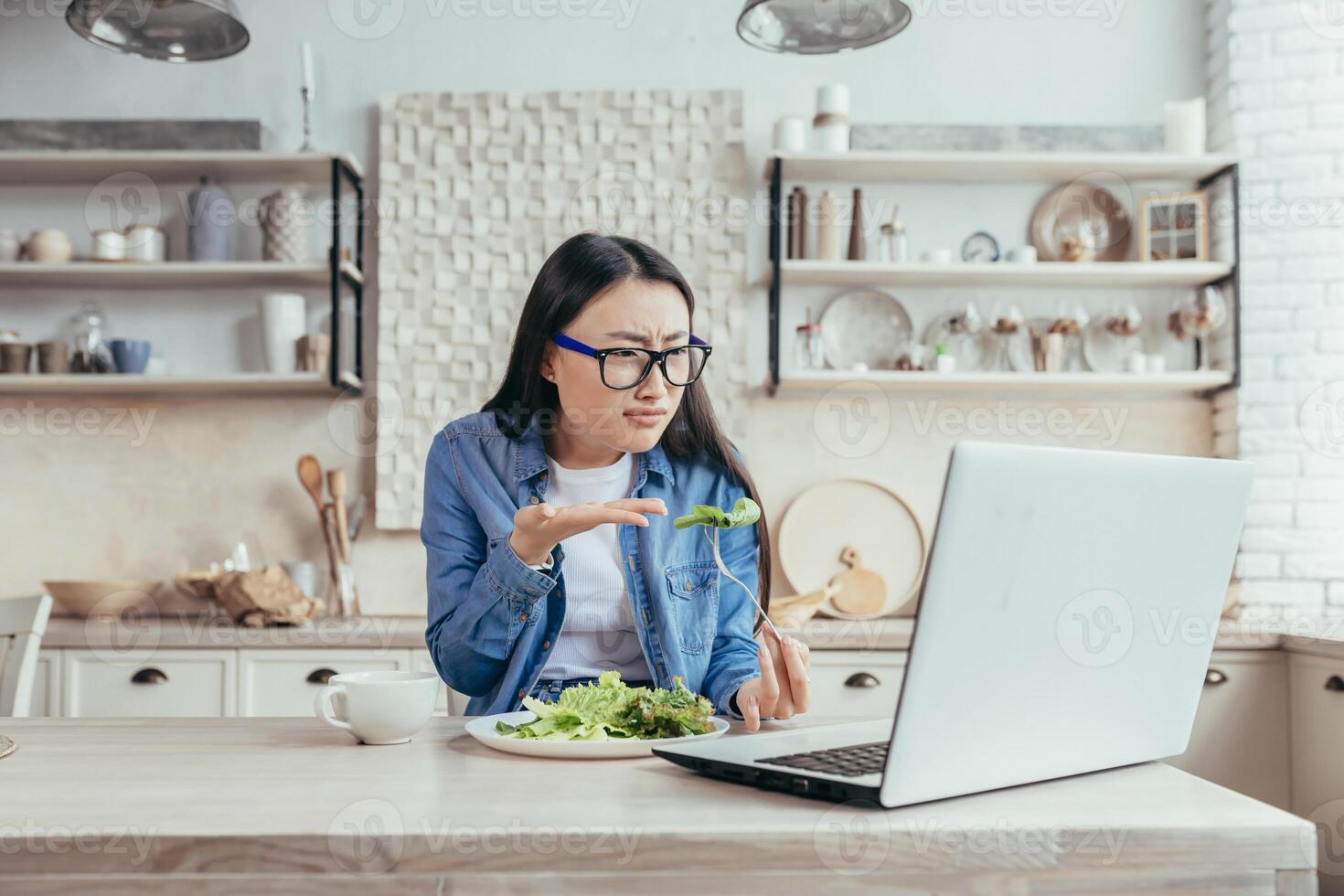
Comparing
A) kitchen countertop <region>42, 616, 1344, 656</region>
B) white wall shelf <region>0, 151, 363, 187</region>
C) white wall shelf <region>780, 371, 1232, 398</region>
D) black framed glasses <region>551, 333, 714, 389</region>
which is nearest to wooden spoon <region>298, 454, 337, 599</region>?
kitchen countertop <region>42, 616, 1344, 656</region>

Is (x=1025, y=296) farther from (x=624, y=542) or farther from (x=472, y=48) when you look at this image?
(x=624, y=542)

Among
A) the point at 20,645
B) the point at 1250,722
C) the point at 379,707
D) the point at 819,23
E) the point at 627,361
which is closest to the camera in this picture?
the point at 379,707

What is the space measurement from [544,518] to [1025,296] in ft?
8.49

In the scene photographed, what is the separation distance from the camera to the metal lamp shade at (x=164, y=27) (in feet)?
7.21

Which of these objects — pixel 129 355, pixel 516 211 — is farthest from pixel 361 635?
pixel 516 211

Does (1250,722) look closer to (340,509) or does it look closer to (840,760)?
(840,760)

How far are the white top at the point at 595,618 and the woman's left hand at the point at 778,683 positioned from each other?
34cm

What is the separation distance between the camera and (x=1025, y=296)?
11.3ft

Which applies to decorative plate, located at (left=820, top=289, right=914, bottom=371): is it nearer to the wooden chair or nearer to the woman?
the woman

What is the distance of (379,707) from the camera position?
1.12 meters

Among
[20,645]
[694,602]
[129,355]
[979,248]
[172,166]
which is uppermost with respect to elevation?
[172,166]

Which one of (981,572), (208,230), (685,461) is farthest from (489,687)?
(208,230)

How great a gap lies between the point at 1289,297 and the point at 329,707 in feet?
9.75

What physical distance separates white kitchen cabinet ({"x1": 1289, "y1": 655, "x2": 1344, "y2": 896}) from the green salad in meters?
2.04
